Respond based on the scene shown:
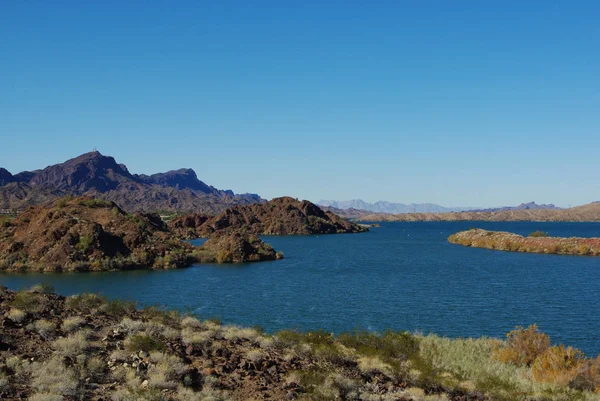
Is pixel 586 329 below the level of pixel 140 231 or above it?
below

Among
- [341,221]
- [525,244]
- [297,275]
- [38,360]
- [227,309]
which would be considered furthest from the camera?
[341,221]

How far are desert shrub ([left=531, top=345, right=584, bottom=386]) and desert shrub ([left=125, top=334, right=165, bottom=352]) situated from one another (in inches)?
544

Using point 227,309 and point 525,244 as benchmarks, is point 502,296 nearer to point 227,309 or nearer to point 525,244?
point 227,309

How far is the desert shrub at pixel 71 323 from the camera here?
760 inches

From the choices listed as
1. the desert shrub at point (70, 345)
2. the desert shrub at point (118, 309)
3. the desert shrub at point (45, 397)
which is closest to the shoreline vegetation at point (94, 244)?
the desert shrub at point (118, 309)

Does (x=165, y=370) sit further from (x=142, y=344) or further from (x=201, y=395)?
(x=142, y=344)

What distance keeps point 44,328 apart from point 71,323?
1.17 metres

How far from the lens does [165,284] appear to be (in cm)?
5262

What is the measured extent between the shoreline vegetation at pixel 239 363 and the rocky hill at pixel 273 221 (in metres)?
123

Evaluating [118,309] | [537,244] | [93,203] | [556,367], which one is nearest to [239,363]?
[118,309]

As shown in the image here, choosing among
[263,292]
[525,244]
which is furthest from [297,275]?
[525,244]

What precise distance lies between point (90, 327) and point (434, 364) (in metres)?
13.7

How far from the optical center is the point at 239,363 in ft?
59.3

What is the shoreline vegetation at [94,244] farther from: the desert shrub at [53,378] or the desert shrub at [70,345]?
the desert shrub at [53,378]
